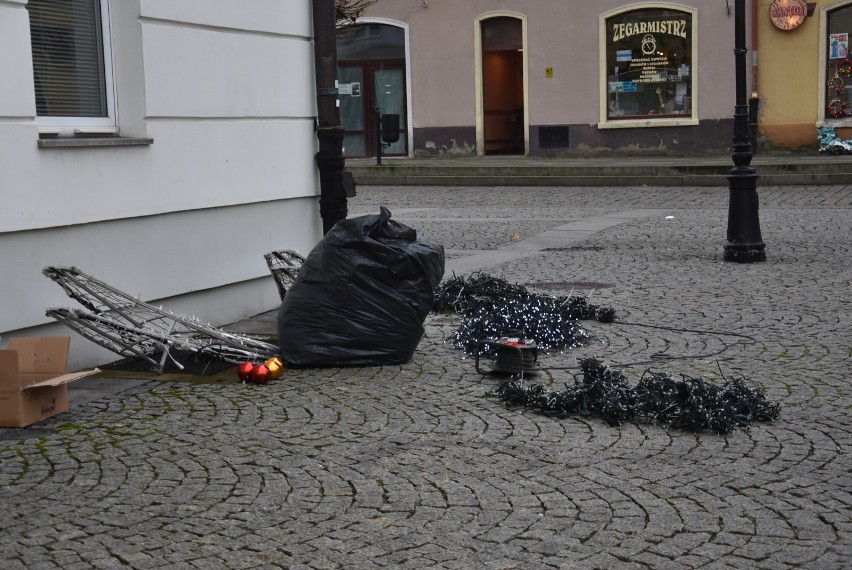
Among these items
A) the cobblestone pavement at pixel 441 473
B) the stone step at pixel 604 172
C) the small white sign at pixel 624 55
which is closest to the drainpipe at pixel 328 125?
the cobblestone pavement at pixel 441 473

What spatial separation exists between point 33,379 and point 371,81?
76.4 feet

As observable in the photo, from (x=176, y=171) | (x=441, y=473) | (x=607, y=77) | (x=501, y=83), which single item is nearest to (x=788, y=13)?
(x=607, y=77)

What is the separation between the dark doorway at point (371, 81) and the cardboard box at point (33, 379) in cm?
2245

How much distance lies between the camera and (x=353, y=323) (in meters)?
7.05

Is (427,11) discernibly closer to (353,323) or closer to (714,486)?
(353,323)

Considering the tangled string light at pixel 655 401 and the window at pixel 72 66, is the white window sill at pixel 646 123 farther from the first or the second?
the tangled string light at pixel 655 401

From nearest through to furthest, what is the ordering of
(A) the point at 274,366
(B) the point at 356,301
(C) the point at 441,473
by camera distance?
(C) the point at 441,473 < (A) the point at 274,366 < (B) the point at 356,301

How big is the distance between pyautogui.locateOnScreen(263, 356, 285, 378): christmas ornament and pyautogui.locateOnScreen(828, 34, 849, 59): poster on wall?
20.4 meters

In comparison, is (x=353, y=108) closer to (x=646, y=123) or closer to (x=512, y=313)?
(x=646, y=123)

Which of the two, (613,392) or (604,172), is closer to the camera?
(613,392)

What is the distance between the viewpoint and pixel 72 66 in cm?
751

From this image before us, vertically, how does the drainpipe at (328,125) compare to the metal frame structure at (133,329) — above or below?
above

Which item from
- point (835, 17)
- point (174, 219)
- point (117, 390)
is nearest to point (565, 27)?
point (835, 17)

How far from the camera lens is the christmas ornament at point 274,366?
6766 mm
